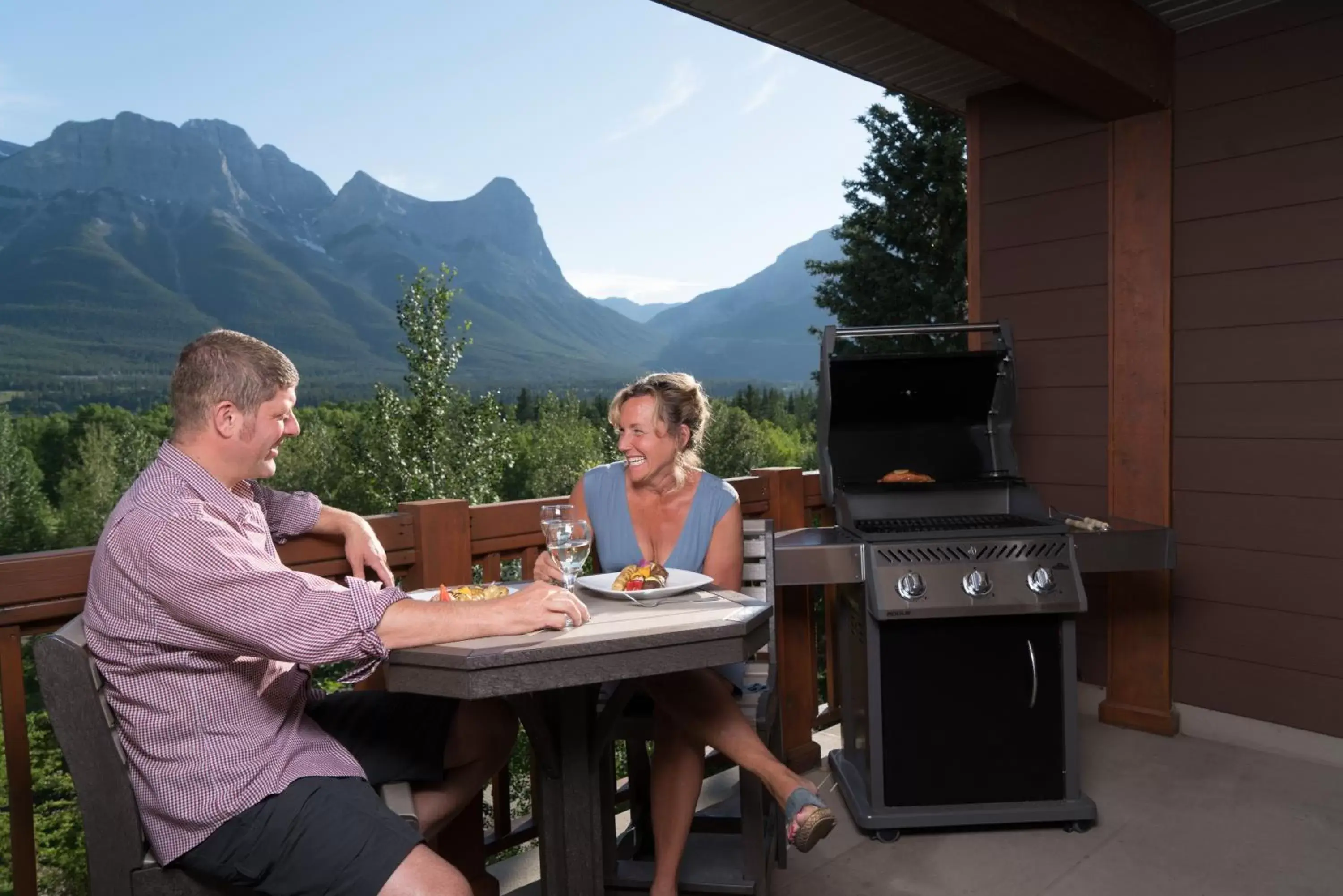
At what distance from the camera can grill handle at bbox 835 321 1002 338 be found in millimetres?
2840

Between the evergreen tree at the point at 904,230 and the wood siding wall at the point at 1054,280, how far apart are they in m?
22.1

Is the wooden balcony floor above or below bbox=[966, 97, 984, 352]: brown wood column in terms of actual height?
below

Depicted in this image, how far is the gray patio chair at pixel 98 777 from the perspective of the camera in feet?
4.52

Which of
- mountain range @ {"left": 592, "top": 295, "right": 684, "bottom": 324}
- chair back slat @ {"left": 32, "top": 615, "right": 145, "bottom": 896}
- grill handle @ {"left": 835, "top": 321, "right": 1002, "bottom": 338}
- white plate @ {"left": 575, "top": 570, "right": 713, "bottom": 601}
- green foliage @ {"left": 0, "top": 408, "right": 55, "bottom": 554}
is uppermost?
mountain range @ {"left": 592, "top": 295, "right": 684, "bottom": 324}

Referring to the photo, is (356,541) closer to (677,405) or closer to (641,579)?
Answer: (641,579)

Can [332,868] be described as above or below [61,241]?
below

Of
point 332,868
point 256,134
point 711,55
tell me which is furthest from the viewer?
point 256,134

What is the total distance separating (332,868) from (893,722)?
1718 mm

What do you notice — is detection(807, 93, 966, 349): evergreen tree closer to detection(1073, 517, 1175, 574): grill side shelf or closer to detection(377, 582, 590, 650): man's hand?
detection(1073, 517, 1175, 574): grill side shelf

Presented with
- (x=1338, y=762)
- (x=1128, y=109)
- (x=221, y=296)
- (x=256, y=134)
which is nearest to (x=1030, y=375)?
(x=1128, y=109)

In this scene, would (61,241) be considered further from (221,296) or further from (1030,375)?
(1030,375)

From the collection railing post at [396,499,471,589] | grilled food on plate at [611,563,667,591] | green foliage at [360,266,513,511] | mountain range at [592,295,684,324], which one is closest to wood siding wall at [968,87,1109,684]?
grilled food on plate at [611,563,667,591]

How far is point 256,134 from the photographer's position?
96.4 metres

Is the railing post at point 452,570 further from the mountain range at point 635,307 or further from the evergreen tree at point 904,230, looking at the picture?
the mountain range at point 635,307
